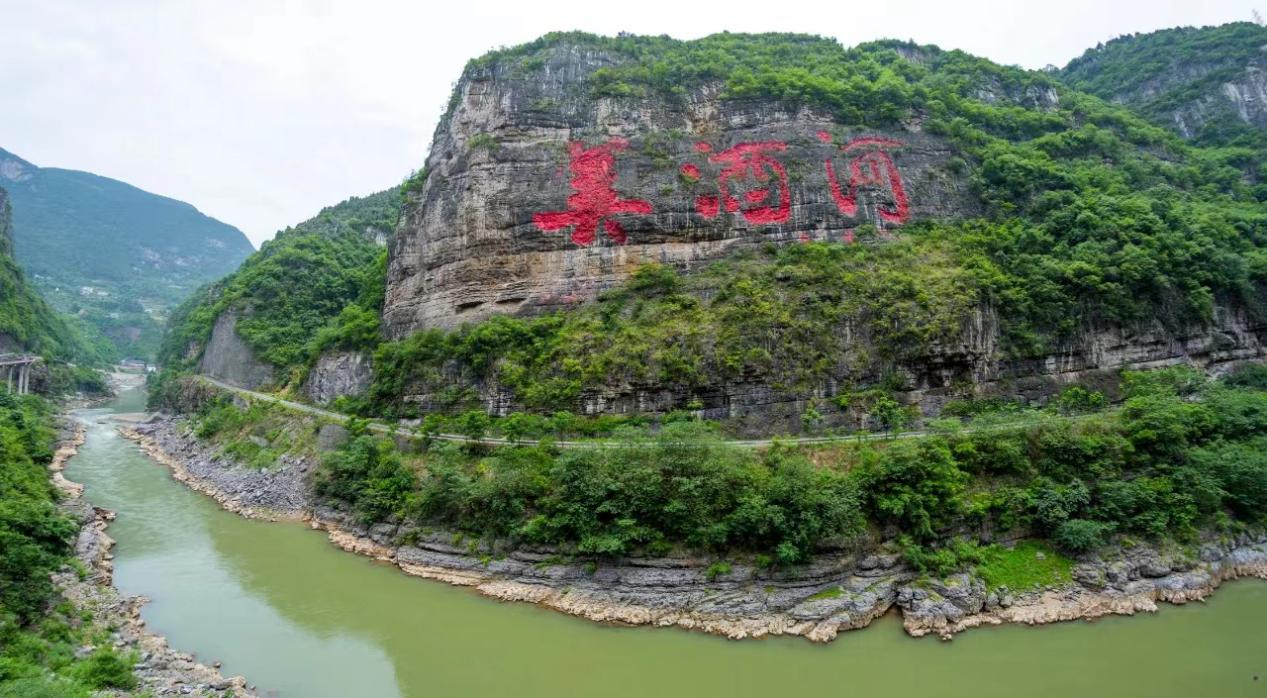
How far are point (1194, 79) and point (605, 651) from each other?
54.7 m

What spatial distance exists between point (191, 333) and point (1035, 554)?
55050 millimetres

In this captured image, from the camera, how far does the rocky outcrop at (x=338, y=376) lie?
2836 cm

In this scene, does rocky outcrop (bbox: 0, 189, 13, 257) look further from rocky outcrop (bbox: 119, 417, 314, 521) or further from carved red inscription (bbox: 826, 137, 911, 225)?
carved red inscription (bbox: 826, 137, 911, 225)

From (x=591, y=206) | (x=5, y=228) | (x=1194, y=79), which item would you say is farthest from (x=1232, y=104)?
(x=5, y=228)

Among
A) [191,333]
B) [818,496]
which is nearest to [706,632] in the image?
[818,496]

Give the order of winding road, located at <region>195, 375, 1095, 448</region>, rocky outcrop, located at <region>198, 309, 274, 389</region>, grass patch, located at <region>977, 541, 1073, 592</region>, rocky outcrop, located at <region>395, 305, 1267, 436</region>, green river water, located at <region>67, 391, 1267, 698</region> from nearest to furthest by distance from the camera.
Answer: green river water, located at <region>67, 391, 1267, 698</region> → grass patch, located at <region>977, 541, 1073, 592</region> → winding road, located at <region>195, 375, 1095, 448</region> → rocky outcrop, located at <region>395, 305, 1267, 436</region> → rocky outcrop, located at <region>198, 309, 274, 389</region>

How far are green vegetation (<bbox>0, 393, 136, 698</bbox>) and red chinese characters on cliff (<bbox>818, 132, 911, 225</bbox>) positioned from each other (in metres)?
27.0

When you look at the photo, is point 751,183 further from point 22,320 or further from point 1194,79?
point 22,320

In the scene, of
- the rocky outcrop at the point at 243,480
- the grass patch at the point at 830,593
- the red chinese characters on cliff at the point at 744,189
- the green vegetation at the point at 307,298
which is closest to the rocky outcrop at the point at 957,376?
the rocky outcrop at the point at 243,480

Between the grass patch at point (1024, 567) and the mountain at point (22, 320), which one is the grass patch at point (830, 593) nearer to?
the grass patch at point (1024, 567)

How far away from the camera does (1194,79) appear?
137 ft

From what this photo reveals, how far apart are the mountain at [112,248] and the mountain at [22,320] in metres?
32.3

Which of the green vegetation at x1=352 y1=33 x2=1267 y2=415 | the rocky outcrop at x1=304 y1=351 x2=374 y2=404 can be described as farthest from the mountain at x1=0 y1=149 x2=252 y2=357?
the green vegetation at x1=352 y1=33 x2=1267 y2=415

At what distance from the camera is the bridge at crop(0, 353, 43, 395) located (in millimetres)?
39422
